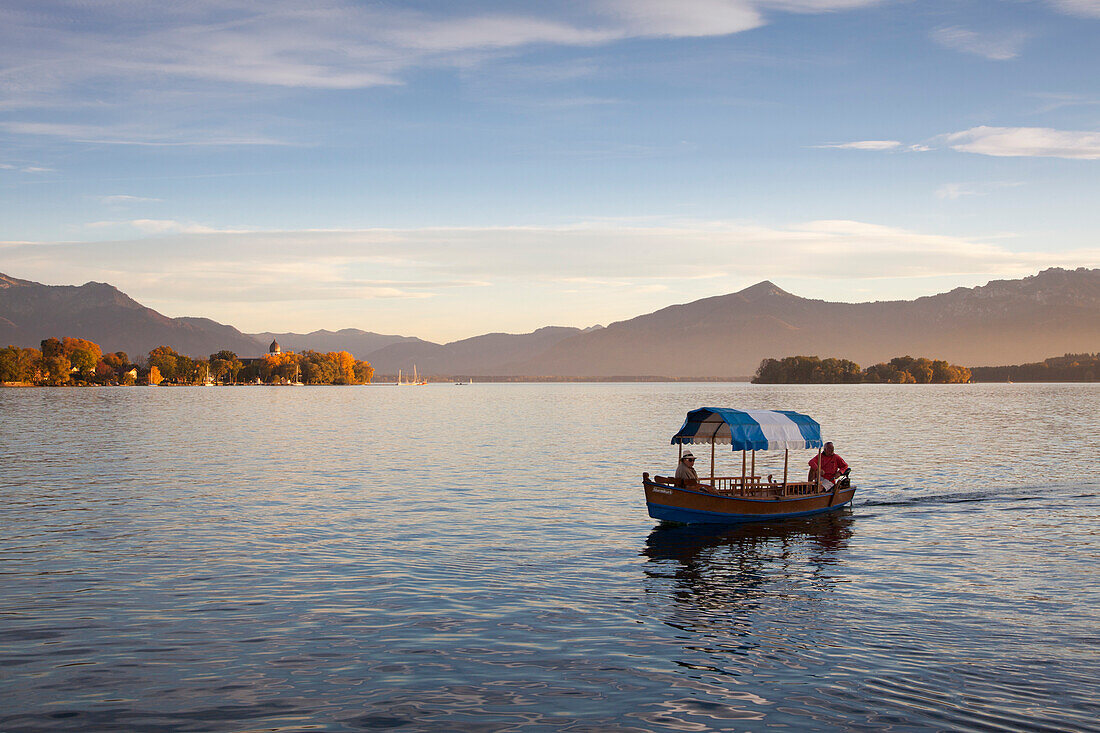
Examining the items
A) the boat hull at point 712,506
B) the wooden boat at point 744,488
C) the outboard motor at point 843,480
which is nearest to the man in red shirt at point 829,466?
the outboard motor at point 843,480

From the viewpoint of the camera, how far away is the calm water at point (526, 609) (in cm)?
1659

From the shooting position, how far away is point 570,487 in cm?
5328

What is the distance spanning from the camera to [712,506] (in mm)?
38625

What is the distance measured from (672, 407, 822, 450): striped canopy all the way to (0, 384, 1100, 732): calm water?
13.5ft

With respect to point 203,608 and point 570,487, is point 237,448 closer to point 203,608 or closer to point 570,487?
point 570,487

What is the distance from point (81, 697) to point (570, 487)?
37896 millimetres

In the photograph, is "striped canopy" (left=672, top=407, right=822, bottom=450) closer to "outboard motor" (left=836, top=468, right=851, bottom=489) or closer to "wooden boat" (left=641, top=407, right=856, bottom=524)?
"wooden boat" (left=641, top=407, right=856, bottom=524)

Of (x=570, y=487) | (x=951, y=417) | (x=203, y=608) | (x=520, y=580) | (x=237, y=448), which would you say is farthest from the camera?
(x=951, y=417)

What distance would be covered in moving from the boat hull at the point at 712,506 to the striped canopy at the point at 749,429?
2.65 metres

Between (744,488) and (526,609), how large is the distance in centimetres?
2074

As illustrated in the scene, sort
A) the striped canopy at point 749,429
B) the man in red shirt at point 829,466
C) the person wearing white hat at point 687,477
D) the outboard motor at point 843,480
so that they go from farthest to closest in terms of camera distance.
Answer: the man in red shirt at point 829,466, the outboard motor at point 843,480, the striped canopy at point 749,429, the person wearing white hat at point 687,477

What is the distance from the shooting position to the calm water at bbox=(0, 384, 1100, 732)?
54.4ft

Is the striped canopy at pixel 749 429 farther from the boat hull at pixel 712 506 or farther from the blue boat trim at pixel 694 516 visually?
the blue boat trim at pixel 694 516

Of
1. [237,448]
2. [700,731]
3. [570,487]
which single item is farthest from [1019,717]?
[237,448]
